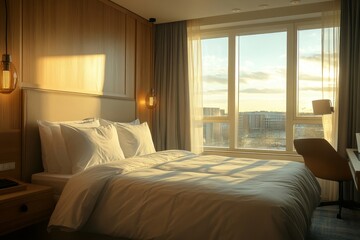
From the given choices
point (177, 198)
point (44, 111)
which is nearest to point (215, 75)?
point (44, 111)

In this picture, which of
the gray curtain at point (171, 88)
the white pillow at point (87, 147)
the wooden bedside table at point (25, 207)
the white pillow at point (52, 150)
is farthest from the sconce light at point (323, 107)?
the wooden bedside table at point (25, 207)

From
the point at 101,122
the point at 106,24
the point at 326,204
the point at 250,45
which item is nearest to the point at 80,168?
the point at 101,122

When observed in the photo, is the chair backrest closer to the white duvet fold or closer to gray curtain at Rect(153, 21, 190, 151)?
gray curtain at Rect(153, 21, 190, 151)

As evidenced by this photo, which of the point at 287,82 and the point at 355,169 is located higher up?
the point at 287,82

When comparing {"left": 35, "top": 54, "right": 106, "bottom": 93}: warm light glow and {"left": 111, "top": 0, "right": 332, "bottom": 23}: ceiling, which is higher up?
{"left": 111, "top": 0, "right": 332, "bottom": 23}: ceiling

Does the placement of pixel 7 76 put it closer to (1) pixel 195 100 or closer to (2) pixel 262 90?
(1) pixel 195 100

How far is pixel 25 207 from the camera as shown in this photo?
7.04 ft

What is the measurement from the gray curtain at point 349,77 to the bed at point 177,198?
1394mm

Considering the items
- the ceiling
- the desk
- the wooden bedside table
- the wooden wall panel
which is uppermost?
the ceiling

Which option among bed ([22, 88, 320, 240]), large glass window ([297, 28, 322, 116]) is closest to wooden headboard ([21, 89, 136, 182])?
bed ([22, 88, 320, 240])

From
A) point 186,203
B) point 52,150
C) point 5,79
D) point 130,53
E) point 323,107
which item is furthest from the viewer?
point 130,53

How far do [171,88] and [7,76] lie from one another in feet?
8.90

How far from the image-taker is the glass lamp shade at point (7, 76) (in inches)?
96.9

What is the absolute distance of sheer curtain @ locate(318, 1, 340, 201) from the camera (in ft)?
12.9
